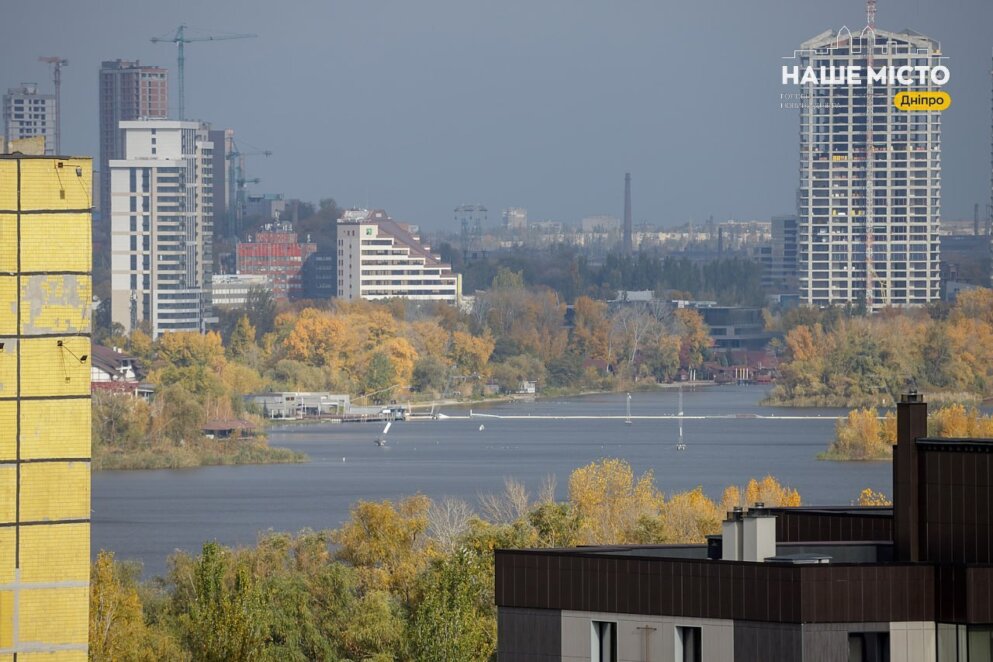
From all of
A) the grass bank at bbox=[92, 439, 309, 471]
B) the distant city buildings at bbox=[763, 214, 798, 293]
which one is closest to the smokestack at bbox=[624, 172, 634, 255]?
the distant city buildings at bbox=[763, 214, 798, 293]

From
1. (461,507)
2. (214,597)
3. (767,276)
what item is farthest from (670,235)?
(214,597)

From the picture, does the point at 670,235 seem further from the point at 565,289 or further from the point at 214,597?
the point at 214,597

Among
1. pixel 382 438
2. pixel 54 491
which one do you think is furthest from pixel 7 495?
pixel 382 438

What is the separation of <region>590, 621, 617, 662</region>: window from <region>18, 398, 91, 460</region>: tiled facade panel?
202cm

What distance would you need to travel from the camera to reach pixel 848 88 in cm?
10412

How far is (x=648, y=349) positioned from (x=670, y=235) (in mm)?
79787

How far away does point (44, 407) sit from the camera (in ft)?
28.7

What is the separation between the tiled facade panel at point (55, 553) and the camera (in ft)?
28.3

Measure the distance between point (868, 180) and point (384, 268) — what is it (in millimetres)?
21109

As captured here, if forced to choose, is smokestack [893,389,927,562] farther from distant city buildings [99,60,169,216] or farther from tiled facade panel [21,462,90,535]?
distant city buildings [99,60,169,216]

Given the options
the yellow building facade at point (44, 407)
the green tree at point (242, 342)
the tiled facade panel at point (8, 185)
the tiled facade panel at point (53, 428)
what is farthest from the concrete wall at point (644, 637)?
the green tree at point (242, 342)

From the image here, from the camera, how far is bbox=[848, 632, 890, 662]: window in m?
8.62

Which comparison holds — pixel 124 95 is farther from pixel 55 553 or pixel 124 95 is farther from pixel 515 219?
pixel 55 553

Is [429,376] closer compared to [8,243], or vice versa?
[8,243]
